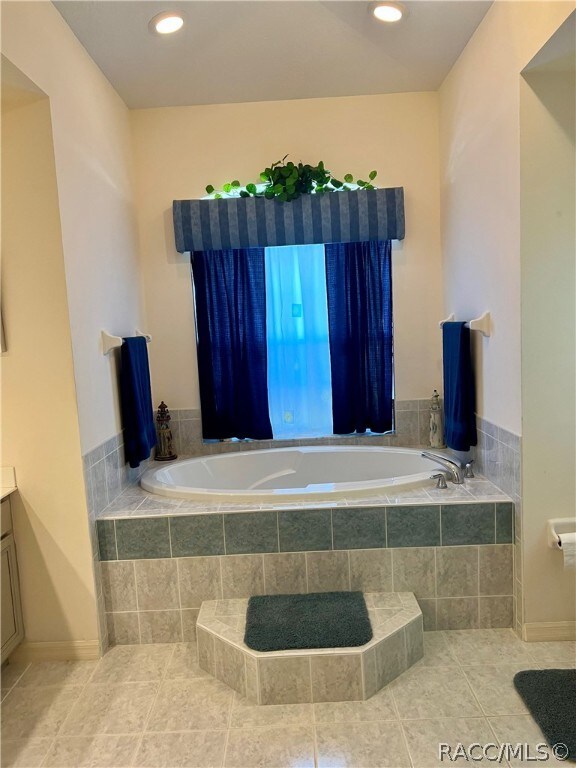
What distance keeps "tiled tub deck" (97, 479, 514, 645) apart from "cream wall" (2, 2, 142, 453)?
547mm

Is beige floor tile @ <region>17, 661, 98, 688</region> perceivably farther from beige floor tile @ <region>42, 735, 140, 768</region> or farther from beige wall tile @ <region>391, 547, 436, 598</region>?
beige wall tile @ <region>391, 547, 436, 598</region>

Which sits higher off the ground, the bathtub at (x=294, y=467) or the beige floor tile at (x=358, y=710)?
the bathtub at (x=294, y=467)

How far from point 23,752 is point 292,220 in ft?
8.93

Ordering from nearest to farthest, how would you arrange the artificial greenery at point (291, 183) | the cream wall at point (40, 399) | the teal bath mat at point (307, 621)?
the teal bath mat at point (307, 621) → the cream wall at point (40, 399) → the artificial greenery at point (291, 183)

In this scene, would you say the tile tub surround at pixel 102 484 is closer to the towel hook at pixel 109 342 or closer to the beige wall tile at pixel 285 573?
the towel hook at pixel 109 342

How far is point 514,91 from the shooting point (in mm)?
2074

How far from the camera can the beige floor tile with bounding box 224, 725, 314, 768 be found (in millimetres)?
1669

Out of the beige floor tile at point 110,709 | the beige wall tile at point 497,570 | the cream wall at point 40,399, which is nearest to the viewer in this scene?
the beige floor tile at point 110,709

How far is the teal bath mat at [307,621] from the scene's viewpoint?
6.44ft

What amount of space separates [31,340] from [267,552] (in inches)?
52.1

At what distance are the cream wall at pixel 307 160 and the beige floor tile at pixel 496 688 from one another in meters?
1.62

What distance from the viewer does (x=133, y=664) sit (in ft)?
7.25

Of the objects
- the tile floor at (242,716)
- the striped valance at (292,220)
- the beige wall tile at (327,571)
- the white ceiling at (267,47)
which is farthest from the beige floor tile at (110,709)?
the white ceiling at (267,47)

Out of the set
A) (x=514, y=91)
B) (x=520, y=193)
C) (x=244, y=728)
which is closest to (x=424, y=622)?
(x=244, y=728)
